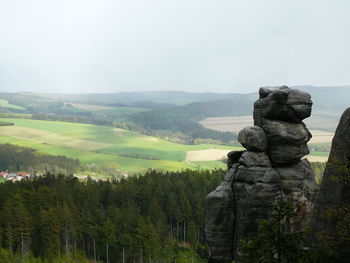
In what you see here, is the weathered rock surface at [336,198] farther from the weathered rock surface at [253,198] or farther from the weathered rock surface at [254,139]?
the weathered rock surface at [254,139]

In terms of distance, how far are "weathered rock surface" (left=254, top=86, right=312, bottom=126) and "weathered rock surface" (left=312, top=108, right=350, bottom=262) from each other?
559 centimetres

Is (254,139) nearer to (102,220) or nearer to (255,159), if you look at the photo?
(255,159)

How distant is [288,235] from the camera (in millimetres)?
22828

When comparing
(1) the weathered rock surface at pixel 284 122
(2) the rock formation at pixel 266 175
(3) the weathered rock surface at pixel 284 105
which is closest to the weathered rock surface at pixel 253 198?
(2) the rock formation at pixel 266 175

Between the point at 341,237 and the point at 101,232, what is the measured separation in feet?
311

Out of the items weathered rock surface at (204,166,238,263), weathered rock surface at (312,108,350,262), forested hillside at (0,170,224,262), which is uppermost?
weathered rock surface at (312,108,350,262)

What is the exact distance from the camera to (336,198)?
24.5 meters

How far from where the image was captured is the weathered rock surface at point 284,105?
1196 inches

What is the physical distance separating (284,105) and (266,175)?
5950 millimetres

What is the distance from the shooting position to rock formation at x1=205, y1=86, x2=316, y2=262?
28828mm

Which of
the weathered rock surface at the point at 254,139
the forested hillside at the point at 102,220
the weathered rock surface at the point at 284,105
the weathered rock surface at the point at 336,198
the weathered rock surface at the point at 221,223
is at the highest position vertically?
the weathered rock surface at the point at 284,105

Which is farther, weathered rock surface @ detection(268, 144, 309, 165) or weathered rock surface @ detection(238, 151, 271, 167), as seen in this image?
weathered rock surface @ detection(268, 144, 309, 165)

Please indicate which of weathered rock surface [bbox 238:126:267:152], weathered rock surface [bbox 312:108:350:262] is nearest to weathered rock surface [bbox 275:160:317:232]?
weathered rock surface [bbox 238:126:267:152]

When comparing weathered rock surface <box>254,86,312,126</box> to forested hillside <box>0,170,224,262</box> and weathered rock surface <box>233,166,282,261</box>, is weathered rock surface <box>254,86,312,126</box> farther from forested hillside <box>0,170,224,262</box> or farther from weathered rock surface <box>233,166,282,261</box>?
forested hillside <box>0,170,224,262</box>
